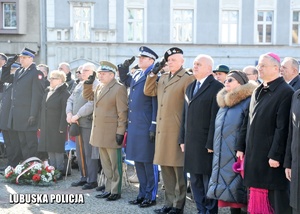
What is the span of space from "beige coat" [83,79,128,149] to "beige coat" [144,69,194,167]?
1003 mm

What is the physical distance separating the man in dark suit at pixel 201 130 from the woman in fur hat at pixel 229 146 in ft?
0.75

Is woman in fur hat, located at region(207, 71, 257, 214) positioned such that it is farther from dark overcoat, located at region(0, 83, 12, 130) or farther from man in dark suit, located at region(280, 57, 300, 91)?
dark overcoat, located at region(0, 83, 12, 130)

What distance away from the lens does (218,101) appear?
19.8ft

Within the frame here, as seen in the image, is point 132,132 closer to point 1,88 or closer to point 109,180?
point 109,180

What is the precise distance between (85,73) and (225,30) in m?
19.1

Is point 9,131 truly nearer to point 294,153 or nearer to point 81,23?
point 294,153

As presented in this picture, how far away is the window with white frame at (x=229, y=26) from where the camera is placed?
2689 cm

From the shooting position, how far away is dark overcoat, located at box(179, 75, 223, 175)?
623cm

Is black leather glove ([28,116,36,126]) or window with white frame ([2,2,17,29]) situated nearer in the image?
black leather glove ([28,116,36,126])

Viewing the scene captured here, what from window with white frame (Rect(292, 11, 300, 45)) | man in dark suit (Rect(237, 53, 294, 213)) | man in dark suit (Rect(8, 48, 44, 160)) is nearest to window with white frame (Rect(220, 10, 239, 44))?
window with white frame (Rect(292, 11, 300, 45))

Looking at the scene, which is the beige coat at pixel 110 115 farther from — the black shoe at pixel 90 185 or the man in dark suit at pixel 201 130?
the man in dark suit at pixel 201 130

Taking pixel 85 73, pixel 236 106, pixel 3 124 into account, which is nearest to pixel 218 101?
pixel 236 106

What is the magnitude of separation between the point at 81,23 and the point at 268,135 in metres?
21.5

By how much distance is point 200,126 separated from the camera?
6.28 meters
